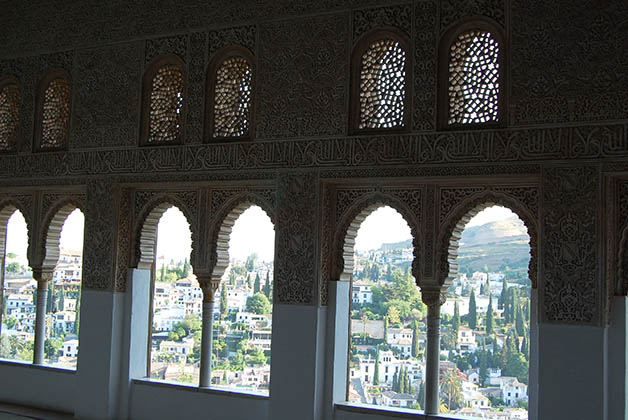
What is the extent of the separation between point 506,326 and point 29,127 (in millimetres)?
5707

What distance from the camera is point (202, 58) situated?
716cm

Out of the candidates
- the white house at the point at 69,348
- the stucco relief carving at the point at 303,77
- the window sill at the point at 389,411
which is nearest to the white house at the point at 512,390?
the window sill at the point at 389,411

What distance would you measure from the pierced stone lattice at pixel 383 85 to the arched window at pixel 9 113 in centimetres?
441

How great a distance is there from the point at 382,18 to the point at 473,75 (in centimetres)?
96

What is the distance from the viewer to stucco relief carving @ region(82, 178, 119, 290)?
24.6 feet

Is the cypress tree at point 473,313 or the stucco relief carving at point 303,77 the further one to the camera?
the stucco relief carving at point 303,77

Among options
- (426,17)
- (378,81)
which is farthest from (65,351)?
(426,17)

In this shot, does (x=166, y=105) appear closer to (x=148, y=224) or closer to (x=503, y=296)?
(x=148, y=224)

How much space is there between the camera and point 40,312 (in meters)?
8.25

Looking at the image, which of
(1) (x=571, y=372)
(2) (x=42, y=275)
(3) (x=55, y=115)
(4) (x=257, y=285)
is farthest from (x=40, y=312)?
(1) (x=571, y=372)

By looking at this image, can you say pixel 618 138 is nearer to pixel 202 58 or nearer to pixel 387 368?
pixel 387 368

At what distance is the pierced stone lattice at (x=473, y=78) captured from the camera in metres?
5.82

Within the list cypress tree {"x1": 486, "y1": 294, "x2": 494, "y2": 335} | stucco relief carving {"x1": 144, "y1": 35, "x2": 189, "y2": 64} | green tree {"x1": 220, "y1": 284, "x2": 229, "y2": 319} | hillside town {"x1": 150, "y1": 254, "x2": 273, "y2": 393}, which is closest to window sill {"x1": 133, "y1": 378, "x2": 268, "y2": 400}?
hillside town {"x1": 150, "y1": 254, "x2": 273, "y2": 393}

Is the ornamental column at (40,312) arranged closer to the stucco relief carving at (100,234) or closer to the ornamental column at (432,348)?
the stucco relief carving at (100,234)
